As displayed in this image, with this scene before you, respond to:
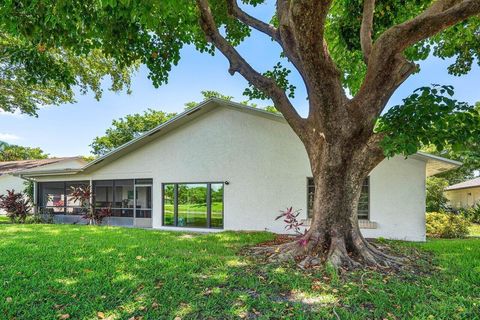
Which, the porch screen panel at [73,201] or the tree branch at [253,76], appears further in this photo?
the porch screen panel at [73,201]

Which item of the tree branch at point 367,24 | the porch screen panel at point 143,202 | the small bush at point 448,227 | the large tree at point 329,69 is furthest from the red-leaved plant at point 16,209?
the small bush at point 448,227

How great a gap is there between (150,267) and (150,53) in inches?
217

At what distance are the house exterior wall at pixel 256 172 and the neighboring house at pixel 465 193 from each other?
15.0m

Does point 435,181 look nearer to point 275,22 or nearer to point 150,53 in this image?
point 275,22

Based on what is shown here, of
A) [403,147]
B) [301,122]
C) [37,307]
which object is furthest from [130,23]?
[403,147]

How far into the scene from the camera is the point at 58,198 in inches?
692

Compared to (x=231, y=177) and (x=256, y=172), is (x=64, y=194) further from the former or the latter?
(x=256, y=172)

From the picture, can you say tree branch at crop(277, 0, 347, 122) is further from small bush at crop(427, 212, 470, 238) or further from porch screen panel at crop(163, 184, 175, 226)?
small bush at crop(427, 212, 470, 238)

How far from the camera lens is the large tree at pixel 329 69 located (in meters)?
5.48

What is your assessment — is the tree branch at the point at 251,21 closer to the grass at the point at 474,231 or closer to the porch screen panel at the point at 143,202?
the porch screen panel at the point at 143,202

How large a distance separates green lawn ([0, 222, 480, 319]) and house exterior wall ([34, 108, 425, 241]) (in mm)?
3320

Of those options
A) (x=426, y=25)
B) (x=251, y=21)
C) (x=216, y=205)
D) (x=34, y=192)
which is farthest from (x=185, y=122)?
(x=34, y=192)

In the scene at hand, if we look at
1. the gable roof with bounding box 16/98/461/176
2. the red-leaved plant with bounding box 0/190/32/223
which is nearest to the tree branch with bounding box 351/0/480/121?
the gable roof with bounding box 16/98/461/176

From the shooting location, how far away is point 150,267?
5926 mm
